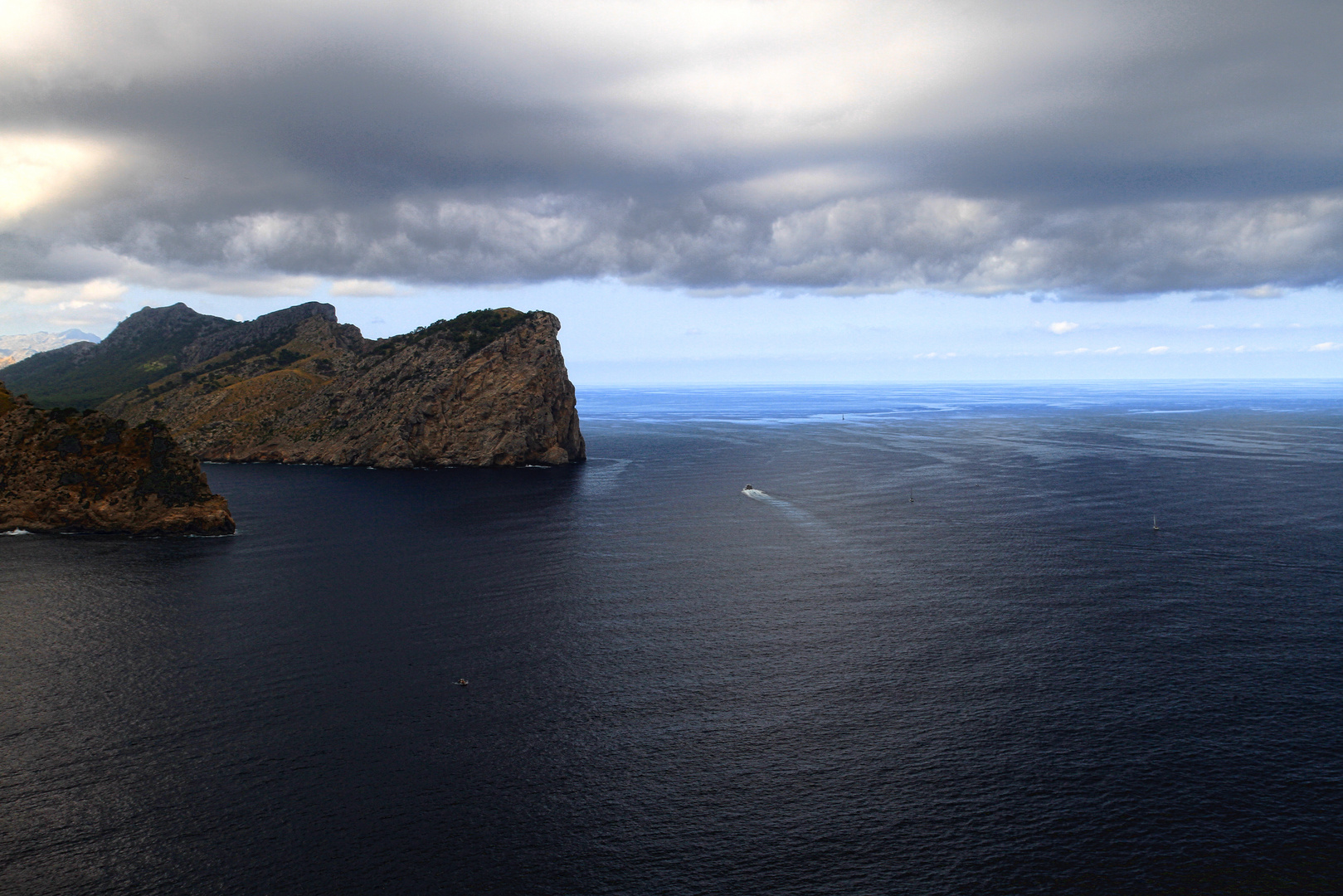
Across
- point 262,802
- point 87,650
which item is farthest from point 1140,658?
point 87,650

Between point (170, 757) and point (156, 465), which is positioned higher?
point (156, 465)

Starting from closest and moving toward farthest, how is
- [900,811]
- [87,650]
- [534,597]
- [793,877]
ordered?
[793,877] → [900,811] → [87,650] → [534,597]

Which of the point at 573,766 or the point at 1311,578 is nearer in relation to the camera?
the point at 573,766

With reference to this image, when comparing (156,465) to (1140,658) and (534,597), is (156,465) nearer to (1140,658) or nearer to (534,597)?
(534,597)

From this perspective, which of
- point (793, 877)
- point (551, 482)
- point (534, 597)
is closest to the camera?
point (793, 877)

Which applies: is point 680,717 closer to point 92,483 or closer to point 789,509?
point 789,509
